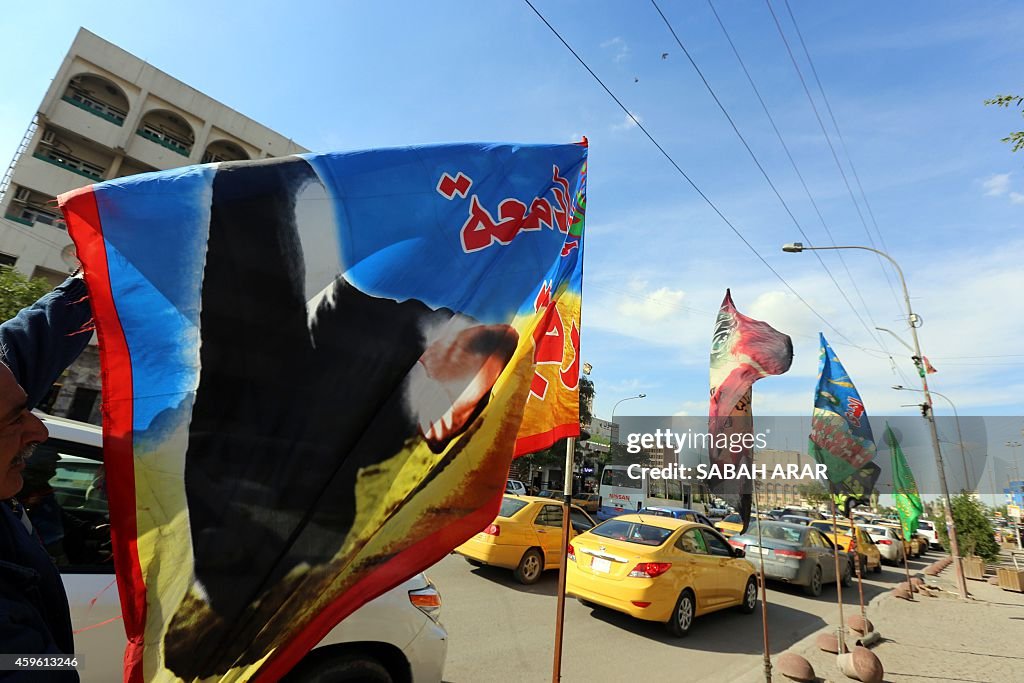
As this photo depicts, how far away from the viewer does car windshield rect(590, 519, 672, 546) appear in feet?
26.0

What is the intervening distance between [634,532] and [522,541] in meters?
2.20

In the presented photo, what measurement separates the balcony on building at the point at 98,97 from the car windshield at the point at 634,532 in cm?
3079

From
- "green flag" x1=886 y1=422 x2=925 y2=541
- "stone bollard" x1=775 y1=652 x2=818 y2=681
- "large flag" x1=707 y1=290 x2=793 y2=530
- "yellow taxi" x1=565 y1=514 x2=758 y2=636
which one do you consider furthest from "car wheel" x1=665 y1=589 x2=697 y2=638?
"green flag" x1=886 y1=422 x2=925 y2=541

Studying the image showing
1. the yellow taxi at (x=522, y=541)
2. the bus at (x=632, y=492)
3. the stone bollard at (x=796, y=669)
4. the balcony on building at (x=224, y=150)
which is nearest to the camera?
the stone bollard at (x=796, y=669)

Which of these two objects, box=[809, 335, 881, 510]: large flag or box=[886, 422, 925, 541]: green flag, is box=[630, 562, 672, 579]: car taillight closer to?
box=[809, 335, 881, 510]: large flag

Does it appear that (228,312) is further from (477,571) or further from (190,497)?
(477,571)

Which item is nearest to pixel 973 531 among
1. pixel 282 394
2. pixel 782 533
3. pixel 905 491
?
pixel 905 491

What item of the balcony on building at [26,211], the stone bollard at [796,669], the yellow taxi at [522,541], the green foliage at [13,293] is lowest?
the stone bollard at [796,669]

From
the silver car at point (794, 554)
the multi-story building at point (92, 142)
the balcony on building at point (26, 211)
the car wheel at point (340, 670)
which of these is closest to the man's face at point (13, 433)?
the car wheel at point (340, 670)

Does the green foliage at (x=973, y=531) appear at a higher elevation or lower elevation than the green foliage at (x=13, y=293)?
lower

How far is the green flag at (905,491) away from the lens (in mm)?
12133

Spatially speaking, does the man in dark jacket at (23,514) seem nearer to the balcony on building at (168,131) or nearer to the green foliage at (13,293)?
the green foliage at (13,293)

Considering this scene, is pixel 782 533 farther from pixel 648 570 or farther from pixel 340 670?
pixel 340 670

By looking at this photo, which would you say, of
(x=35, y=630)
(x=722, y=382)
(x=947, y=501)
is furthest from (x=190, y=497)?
(x=947, y=501)
